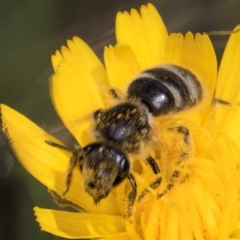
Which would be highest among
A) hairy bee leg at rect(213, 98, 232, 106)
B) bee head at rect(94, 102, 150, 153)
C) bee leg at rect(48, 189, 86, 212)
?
bee head at rect(94, 102, 150, 153)

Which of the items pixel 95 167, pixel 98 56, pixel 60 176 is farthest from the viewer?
pixel 98 56

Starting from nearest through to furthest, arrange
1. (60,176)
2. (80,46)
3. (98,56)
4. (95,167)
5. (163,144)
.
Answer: (95,167) → (163,144) → (60,176) → (80,46) → (98,56)

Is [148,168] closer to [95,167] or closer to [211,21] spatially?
[95,167]

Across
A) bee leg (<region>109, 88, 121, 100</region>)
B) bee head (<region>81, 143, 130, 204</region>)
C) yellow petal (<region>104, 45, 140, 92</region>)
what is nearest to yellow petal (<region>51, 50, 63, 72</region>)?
yellow petal (<region>104, 45, 140, 92</region>)

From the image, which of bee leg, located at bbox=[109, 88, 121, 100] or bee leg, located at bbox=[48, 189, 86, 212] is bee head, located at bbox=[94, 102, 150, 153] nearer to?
bee leg, located at bbox=[109, 88, 121, 100]

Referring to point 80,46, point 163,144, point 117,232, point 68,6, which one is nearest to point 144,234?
point 117,232

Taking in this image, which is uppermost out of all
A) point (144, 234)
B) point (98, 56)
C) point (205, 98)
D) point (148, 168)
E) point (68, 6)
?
point (68, 6)

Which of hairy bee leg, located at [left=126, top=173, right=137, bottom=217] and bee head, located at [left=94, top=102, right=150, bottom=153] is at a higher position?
bee head, located at [left=94, top=102, right=150, bottom=153]
